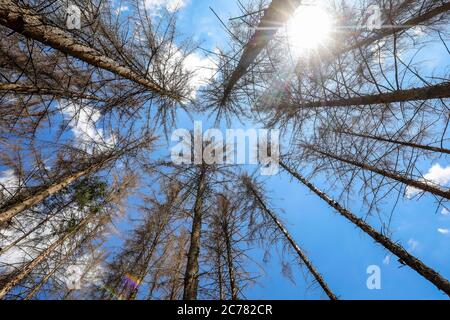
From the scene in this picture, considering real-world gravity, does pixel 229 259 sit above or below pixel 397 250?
above

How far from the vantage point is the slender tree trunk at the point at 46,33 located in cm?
247

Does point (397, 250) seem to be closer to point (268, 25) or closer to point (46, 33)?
point (268, 25)

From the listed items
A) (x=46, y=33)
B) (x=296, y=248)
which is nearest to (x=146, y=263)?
(x=296, y=248)

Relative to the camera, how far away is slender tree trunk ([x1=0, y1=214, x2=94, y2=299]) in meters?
5.93

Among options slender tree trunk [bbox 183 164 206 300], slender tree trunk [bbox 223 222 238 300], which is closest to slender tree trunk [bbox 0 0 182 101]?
slender tree trunk [bbox 183 164 206 300]

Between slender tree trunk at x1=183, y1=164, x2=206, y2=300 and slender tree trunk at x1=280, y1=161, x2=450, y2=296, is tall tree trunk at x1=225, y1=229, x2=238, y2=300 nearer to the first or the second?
slender tree trunk at x1=183, y1=164, x2=206, y2=300

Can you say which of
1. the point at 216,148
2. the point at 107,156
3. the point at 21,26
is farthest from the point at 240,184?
the point at 21,26

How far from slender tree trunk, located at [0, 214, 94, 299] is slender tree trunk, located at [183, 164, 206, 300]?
4766 millimetres

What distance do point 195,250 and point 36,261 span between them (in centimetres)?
539

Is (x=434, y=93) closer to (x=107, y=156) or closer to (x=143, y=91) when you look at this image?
(x=143, y=91)

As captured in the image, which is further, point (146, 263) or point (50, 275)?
point (146, 263)

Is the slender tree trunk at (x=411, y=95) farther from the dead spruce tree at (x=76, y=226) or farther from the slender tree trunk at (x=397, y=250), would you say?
the dead spruce tree at (x=76, y=226)

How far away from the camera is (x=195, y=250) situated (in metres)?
5.08
